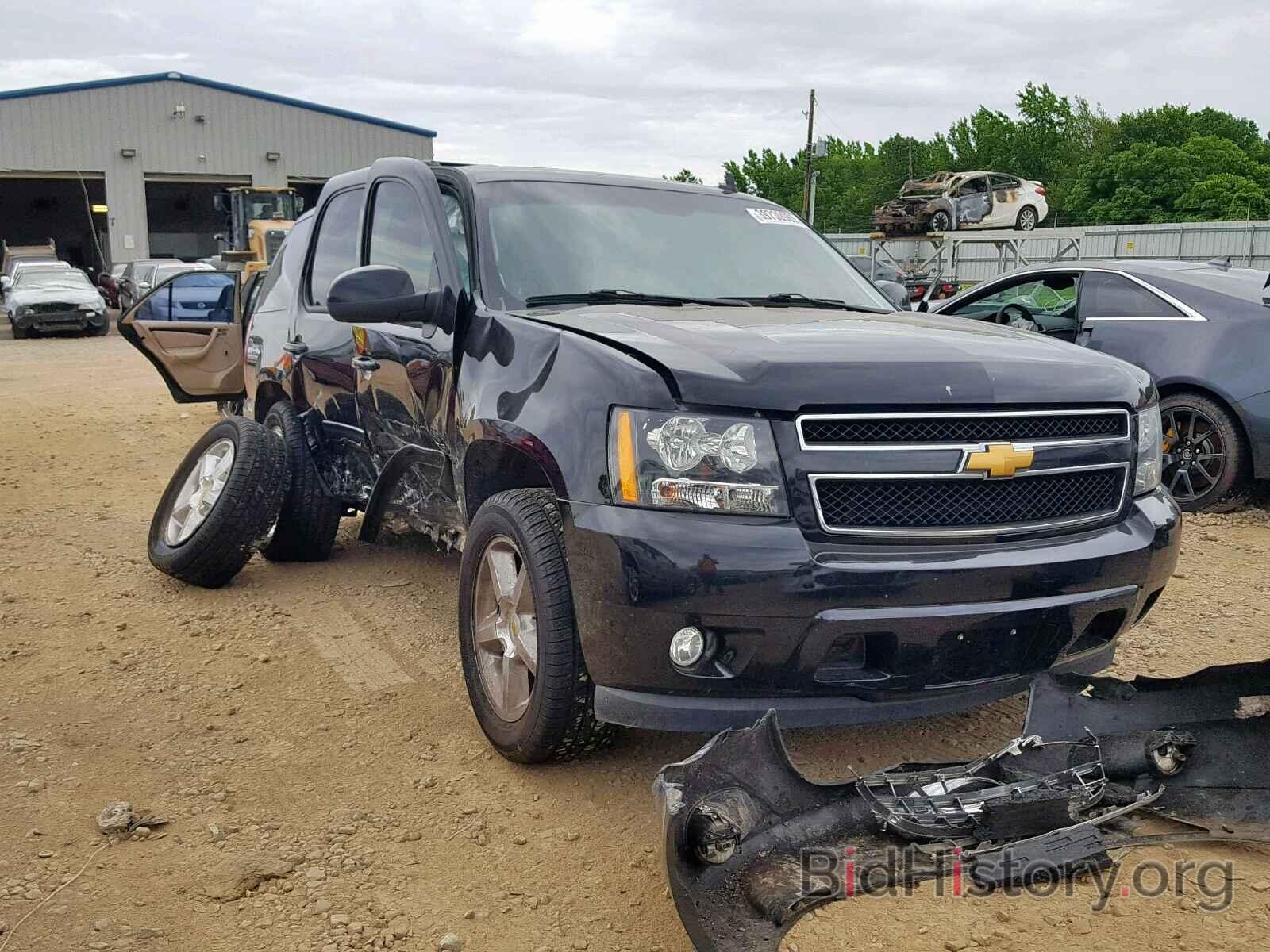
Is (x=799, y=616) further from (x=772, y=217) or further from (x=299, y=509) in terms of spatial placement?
(x=299, y=509)

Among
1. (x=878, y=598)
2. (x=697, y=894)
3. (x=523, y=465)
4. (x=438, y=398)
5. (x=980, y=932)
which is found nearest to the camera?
(x=697, y=894)

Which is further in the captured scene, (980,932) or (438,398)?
(438,398)

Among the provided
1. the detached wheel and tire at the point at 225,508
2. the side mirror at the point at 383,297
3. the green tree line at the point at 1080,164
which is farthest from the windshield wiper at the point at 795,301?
the green tree line at the point at 1080,164

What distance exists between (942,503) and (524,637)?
3.98 ft

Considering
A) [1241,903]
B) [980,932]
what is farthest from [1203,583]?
[980,932]

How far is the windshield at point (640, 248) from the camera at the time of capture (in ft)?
13.1

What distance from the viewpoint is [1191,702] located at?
2.95m

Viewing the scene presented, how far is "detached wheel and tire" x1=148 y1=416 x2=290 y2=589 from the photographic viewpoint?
508 centimetres

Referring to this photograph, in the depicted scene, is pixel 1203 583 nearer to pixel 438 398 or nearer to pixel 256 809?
pixel 438 398

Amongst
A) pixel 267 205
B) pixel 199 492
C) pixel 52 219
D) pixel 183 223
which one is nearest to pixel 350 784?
pixel 199 492

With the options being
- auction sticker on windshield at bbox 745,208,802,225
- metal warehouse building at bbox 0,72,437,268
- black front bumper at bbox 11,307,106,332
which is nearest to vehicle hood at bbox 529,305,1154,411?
auction sticker on windshield at bbox 745,208,802,225

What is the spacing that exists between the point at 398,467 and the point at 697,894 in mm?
2463

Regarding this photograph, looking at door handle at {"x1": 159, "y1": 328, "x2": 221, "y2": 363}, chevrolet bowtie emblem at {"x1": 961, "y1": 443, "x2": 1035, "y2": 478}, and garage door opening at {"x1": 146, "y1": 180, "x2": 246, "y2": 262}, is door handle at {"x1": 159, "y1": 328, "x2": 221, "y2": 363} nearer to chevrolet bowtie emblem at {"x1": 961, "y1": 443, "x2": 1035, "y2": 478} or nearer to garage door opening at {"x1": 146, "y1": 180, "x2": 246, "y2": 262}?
chevrolet bowtie emblem at {"x1": 961, "y1": 443, "x2": 1035, "y2": 478}

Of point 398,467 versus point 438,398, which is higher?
point 438,398
